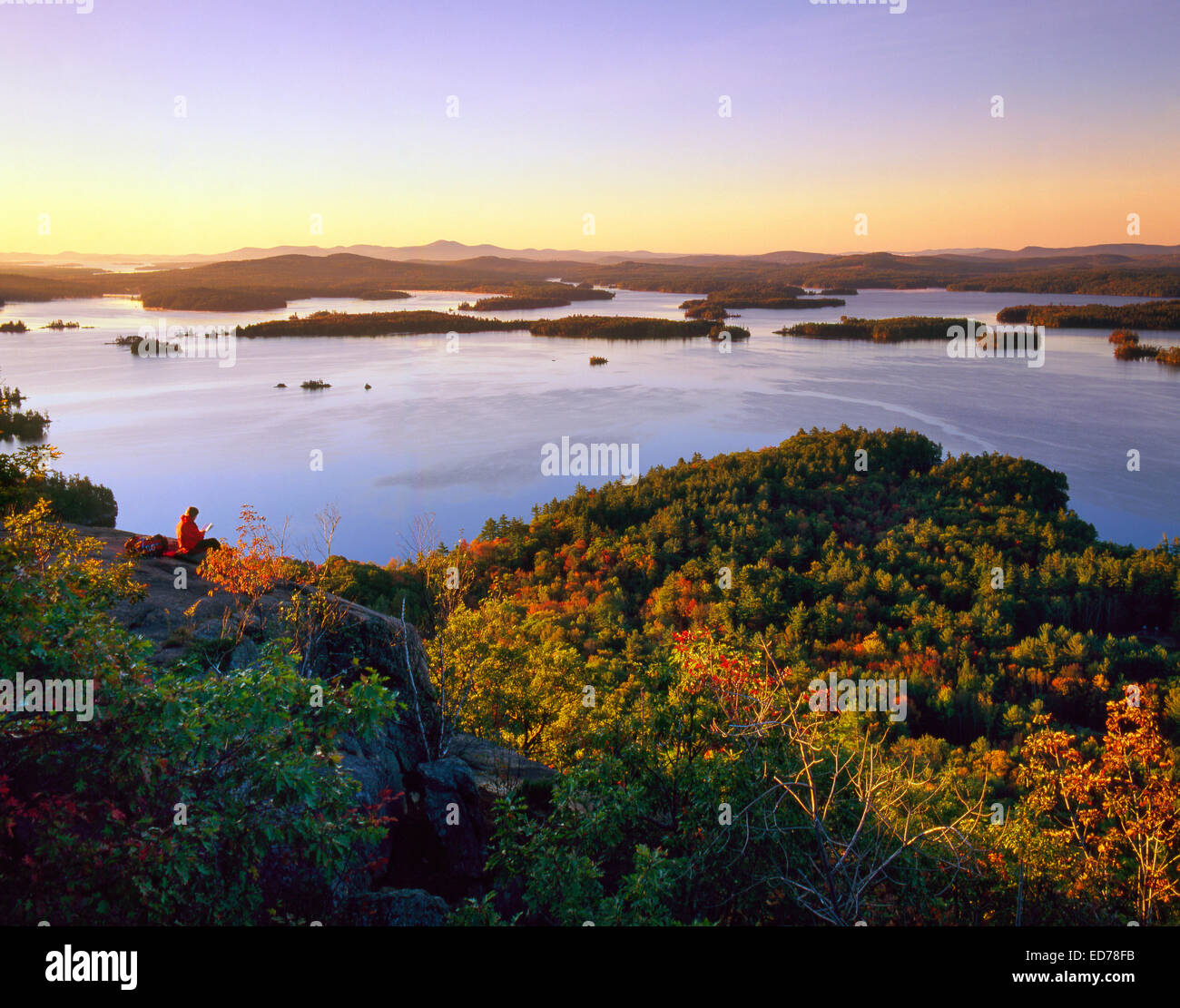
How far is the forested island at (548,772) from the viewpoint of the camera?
182 inches

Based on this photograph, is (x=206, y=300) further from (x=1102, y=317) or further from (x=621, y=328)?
(x=1102, y=317)

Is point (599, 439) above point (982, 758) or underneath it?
above

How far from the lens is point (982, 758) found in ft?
46.8

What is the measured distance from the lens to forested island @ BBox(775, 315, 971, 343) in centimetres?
9194

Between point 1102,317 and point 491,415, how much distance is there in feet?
282

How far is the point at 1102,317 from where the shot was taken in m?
93.8

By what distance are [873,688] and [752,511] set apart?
47.7ft

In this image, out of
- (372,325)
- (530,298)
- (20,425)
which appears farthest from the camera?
(530,298)

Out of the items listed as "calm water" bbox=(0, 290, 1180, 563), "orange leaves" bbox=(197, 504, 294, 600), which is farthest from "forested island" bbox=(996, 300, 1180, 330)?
"orange leaves" bbox=(197, 504, 294, 600)

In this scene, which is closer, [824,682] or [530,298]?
[824,682]

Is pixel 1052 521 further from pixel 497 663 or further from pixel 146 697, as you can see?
pixel 146 697

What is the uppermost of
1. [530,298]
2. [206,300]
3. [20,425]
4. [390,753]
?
[530,298]

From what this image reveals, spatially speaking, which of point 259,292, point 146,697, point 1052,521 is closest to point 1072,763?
point 146,697

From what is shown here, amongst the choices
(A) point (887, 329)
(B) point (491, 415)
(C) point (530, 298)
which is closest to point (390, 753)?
(B) point (491, 415)
